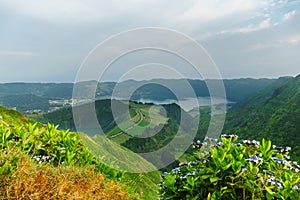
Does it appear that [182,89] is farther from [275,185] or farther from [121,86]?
[275,185]

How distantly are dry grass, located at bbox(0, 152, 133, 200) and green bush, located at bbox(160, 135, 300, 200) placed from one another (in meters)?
1.29

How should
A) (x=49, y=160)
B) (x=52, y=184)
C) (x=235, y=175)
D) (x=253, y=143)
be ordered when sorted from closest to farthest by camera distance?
(x=52, y=184), (x=235, y=175), (x=253, y=143), (x=49, y=160)

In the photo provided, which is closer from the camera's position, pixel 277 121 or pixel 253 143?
pixel 253 143

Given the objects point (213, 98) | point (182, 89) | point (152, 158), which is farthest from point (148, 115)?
point (213, 98)

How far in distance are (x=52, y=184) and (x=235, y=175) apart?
2963 millimetres

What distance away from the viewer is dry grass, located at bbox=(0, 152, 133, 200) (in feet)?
13.7

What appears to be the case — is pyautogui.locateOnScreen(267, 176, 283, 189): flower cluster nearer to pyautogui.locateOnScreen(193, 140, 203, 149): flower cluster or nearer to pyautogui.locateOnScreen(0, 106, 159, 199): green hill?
pyautogui.locateOnScreen(193, 140, 203, 149): flower cluster

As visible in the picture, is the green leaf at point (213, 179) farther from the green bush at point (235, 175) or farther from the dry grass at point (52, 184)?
the dry grass at point (52, 184)

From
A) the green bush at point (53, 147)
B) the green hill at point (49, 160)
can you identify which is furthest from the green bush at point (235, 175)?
the green bush at point (53, 147)

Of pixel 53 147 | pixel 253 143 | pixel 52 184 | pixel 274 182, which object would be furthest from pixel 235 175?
pixel 53 147

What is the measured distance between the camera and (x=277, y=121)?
141500 millimetres

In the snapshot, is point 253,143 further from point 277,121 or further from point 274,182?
point 277,121

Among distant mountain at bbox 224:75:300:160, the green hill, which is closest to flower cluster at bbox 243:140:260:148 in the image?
the green hill

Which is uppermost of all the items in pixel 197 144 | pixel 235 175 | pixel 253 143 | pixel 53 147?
pixel 253 143
